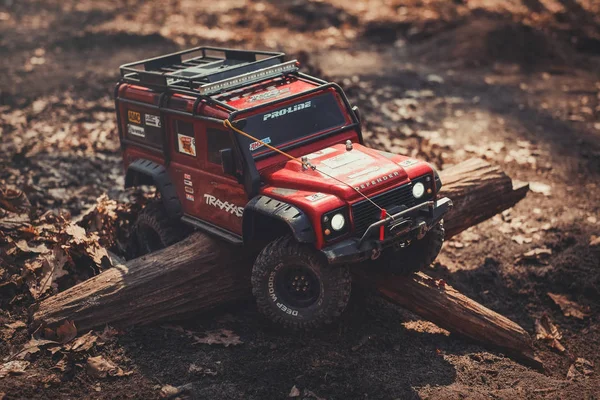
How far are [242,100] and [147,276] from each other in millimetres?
2280

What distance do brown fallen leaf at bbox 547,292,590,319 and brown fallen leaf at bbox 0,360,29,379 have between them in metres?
6.36

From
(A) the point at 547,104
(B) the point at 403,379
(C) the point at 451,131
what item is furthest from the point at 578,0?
(B) the point at 403,379

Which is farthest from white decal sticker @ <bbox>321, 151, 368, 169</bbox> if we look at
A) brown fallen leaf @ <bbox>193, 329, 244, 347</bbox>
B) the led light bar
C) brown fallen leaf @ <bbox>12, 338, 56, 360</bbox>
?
brown fallen leaf @ <bbox>12, 338, 56, 360</bbox>

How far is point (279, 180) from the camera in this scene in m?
7.43

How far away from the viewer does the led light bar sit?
7.88 m

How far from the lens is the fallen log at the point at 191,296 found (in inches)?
297

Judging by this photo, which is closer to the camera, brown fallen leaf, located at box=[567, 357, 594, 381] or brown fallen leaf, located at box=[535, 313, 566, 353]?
brown fallen leaf, located at box=[567, 357, 594, 381]

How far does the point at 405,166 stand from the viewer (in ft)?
24.8

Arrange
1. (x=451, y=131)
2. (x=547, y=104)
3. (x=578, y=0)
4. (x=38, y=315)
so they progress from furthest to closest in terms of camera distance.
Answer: (x=578, y=0) → (x=547, y=104) → (x=451, y=131) → (x=38, y=315)

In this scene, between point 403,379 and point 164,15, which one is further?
point 164,15

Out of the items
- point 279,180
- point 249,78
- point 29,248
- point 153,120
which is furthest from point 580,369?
point 29,248

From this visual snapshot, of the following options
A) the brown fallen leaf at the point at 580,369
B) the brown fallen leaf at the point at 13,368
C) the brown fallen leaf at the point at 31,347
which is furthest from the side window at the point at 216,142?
the brown fallen leaf at the point at 580,369

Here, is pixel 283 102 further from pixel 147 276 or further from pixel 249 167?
pixel 147 276

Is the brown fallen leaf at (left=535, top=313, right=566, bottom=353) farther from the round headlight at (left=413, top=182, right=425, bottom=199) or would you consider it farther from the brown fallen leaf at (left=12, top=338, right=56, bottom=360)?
the brown fallen leaf at (left=12, top=338, right=56, bottom=360)
